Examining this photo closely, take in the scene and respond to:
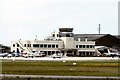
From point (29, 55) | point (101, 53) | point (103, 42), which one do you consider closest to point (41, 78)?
point (29, 55)

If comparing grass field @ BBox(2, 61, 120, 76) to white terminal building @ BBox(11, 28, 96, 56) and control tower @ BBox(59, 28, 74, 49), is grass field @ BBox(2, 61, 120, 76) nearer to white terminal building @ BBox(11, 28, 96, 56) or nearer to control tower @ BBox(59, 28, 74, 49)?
white terminal building @ BBox(11, 28, 96, 56)

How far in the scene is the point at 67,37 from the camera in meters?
158

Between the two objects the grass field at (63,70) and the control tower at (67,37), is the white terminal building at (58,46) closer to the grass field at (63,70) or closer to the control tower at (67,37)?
the control tower at (67,37)

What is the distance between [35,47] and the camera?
155 meters

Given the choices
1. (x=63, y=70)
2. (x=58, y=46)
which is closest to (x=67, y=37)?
(x=58, y=46)

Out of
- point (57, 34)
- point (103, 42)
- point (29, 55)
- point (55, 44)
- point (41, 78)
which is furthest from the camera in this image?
point (103, 42)

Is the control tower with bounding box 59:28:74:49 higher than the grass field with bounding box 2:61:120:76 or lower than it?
higher

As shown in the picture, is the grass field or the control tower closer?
the grass field

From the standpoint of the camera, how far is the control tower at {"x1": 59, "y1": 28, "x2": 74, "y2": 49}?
156 m

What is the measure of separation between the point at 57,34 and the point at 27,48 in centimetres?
1673

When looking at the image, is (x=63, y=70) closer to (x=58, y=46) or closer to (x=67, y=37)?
(x=58, y=46)

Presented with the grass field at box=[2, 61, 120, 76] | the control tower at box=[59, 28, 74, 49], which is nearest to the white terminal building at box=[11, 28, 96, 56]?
the control tower at box=[59, 28, 74, 49]

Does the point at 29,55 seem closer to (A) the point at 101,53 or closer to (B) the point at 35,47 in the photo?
(B) the point at 35,47

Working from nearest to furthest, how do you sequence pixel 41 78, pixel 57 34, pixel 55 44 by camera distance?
pixel 41 78 < pixel 55 44 < pixel 57 34
